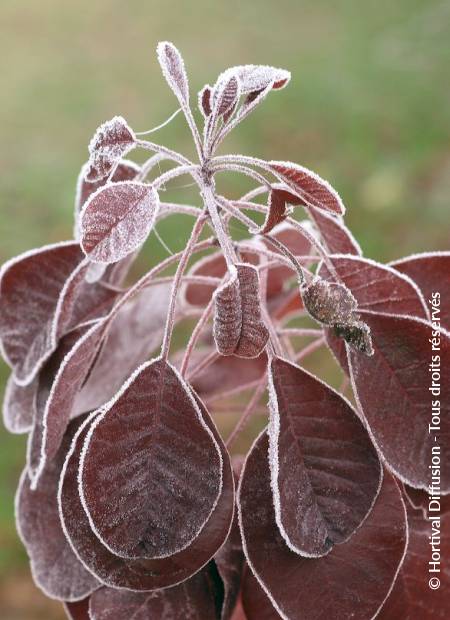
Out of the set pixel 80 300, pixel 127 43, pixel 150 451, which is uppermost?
pixel 127 43

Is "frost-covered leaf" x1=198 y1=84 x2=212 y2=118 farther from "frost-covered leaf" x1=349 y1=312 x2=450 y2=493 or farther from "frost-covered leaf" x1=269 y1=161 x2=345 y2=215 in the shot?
"frost-covered leaf" x1=349 y1=312 x2=450 y2=493

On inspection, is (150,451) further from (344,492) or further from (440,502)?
(440,502)

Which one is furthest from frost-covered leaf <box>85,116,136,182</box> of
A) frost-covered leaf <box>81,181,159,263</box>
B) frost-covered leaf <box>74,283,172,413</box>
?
frost-covered leaf <box>74,283,172,413</box>

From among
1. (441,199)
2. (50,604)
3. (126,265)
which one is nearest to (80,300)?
(126,265)

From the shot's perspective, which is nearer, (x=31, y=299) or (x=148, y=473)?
(x=148, y=473)

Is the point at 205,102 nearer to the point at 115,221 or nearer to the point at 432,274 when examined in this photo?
the point at 115,221

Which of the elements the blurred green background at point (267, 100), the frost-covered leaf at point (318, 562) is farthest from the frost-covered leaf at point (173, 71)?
the blurred green background at point (267, 100)

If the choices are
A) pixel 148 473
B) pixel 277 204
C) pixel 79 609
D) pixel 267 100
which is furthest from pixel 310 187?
pixel 267 100

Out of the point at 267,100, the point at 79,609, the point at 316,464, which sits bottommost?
the point at 79,609

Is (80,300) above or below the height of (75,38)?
below
